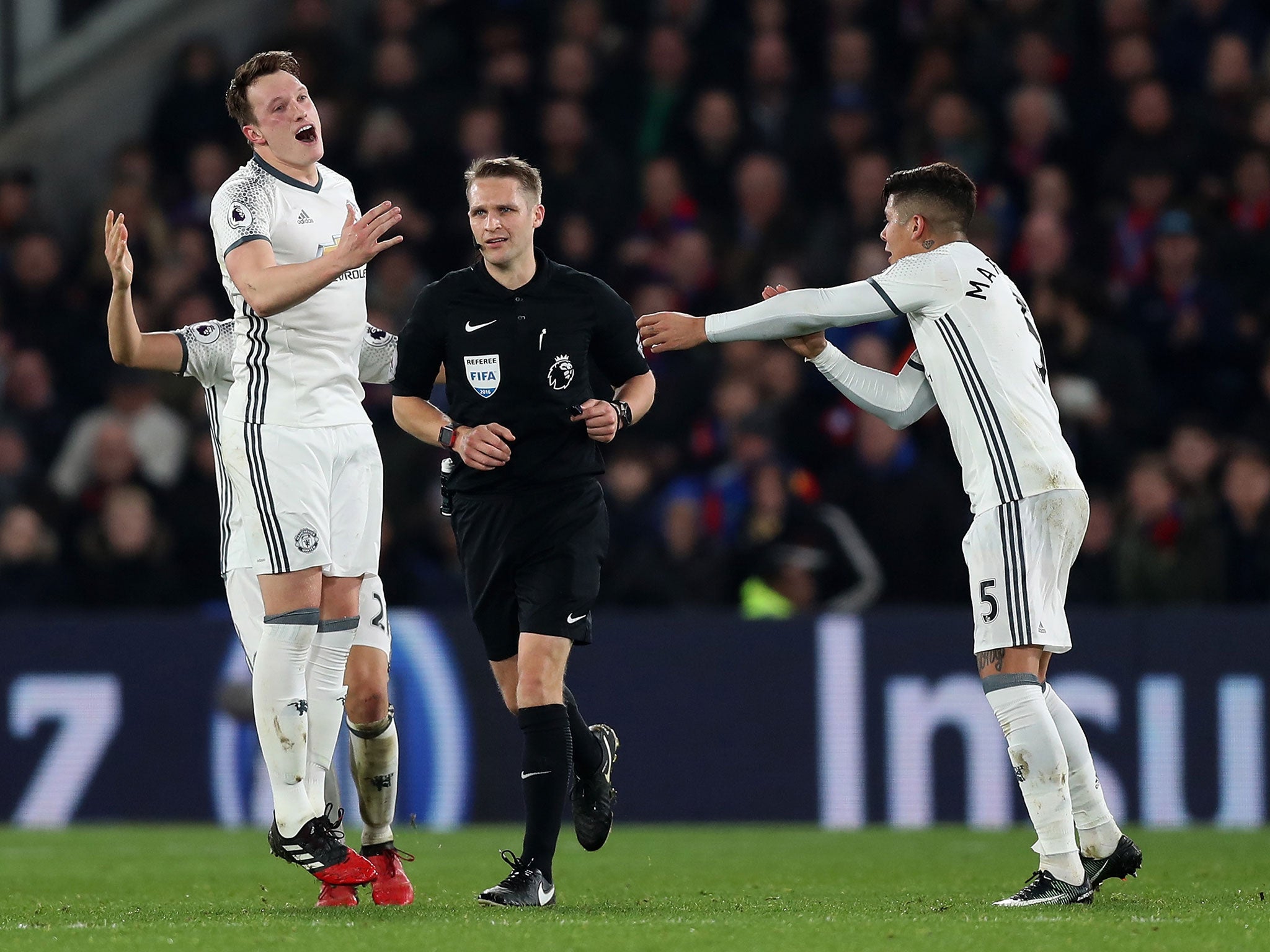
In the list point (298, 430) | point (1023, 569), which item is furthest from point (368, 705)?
point (1023, 569)

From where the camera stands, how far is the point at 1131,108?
1338 centimetres

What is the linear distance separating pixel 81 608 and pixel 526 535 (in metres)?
6.05

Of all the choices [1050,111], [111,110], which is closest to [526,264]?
[1050,111]

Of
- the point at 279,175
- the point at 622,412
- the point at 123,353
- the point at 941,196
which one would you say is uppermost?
the point at 279,175

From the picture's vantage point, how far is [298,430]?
648 cm

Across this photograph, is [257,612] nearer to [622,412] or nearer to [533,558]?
[533,558]

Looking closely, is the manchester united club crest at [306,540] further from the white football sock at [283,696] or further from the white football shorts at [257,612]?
the white football shorts at [257,612]

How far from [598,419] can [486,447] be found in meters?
0.40

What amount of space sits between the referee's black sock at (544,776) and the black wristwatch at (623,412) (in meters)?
0.96

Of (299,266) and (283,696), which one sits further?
(283,696)

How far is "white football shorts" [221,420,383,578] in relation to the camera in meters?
6.40

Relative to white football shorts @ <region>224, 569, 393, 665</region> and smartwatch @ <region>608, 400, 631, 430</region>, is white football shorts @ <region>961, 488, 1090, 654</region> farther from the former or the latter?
white football shorts @ <region>224, 569, 393, 665</region>

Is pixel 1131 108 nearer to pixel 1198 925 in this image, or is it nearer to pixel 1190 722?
pixel 1190 722

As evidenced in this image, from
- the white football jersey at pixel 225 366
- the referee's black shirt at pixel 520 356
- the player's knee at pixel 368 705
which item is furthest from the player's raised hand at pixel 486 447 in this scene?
the player's knee at pixel 368 705
